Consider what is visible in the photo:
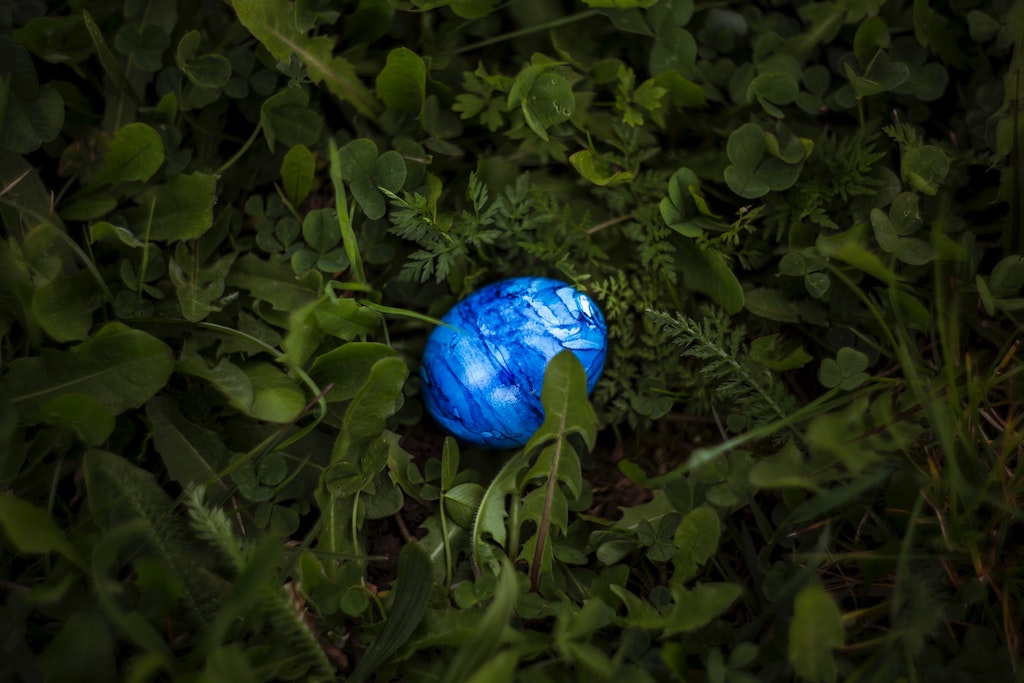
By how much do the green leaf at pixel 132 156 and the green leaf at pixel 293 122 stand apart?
0.29 metres

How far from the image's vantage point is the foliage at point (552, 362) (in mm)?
1797

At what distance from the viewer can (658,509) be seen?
6.95ft

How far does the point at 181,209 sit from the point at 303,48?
22.0 inches

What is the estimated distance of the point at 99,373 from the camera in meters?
1.93

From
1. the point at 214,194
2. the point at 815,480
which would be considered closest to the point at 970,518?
the point at 815,480

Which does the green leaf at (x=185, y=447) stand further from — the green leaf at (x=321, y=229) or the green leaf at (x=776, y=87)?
the green leaf at (x=776, y=87)

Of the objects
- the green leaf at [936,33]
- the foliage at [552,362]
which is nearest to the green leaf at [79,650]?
the foliage at [552,362]

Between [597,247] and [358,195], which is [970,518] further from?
[358,195]

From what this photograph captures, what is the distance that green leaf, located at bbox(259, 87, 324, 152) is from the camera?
2.18 meters

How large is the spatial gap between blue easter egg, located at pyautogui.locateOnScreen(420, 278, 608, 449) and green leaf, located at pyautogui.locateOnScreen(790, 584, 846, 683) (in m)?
0.77

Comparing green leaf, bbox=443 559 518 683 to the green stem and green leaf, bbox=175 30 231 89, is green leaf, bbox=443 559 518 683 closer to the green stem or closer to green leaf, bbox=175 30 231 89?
the green stem

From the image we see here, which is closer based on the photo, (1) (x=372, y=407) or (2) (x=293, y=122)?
(1) (x=372, y=407)

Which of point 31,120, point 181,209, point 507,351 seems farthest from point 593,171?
point 31,120

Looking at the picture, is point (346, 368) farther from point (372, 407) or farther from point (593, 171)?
point (593, 171)
